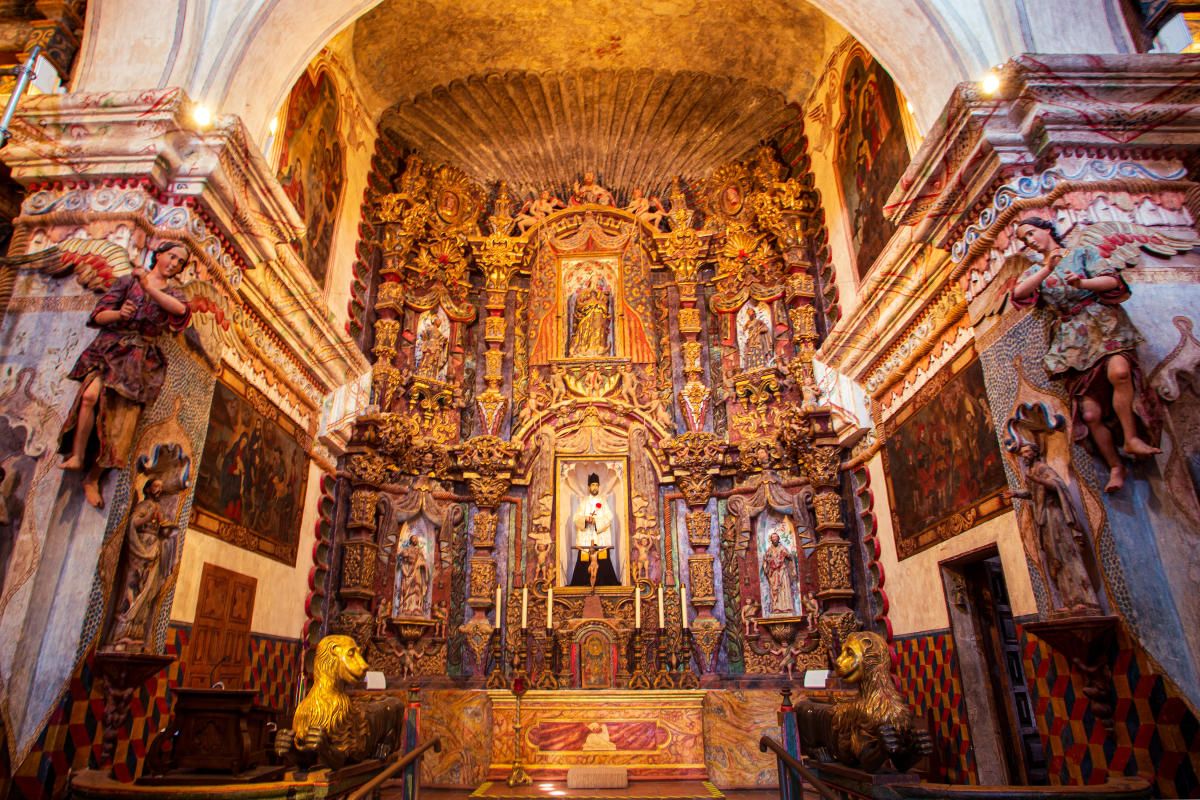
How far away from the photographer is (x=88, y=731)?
5043mm

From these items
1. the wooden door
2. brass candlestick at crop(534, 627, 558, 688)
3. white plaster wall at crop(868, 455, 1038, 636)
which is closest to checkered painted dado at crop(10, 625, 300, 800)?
the wooden door

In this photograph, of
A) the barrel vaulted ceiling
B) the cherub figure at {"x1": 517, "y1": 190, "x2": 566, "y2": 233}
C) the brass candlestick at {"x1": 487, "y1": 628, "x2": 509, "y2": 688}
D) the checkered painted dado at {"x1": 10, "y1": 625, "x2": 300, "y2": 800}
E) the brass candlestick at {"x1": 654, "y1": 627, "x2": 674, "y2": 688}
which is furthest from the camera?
the cherub figure at {"x1": 517, "y1": 190, "x2": 566, "y2": 233}

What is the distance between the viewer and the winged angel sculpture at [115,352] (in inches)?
201

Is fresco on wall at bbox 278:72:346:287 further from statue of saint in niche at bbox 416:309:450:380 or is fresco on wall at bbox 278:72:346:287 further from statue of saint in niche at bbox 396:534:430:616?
statue of saint in niche at bbox 396:534:430:616

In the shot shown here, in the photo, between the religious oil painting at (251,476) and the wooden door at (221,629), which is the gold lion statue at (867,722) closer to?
the wooden door at (221,629)

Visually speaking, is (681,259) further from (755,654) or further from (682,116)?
(755,654)

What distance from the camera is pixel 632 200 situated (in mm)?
13500

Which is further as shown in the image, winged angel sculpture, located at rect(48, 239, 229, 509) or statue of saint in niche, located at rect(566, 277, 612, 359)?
statue of saint in niche, located at rect(566, 277, 612, 359)

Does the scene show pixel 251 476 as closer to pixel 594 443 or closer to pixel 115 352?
pixel 115 352

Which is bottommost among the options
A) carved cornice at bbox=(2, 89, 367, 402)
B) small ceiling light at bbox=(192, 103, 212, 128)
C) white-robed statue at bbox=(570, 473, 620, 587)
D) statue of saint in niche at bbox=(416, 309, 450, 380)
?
white-robed statue at bbox=(570, 473, 620, 587)

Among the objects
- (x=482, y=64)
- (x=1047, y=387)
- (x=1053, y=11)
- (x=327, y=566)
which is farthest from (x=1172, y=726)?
(x=482, y=64)

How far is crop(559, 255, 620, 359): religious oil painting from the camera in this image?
12555 mm

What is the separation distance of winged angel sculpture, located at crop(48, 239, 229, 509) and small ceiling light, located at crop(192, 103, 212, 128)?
1.33m

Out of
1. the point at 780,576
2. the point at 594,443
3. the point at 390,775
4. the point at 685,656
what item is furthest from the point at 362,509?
the point at 780,576
